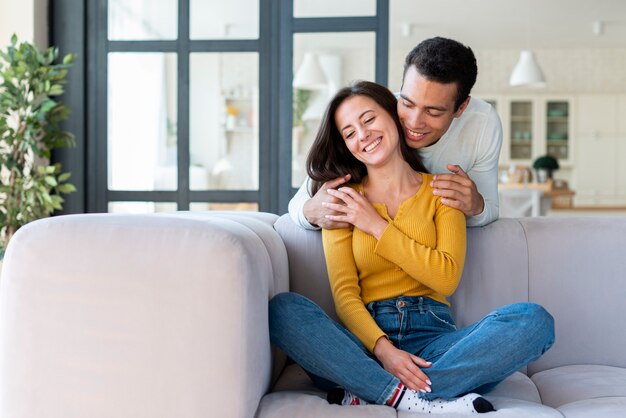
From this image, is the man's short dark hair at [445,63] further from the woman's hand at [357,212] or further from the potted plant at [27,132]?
the potted plant at [27,132]

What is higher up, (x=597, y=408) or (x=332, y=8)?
(x=332, y=8)

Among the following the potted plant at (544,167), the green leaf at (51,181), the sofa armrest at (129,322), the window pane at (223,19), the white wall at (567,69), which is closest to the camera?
the sofa armrest at (129,322)

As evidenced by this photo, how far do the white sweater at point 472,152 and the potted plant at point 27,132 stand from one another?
1594 millimetres

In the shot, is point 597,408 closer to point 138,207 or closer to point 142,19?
point 138,207

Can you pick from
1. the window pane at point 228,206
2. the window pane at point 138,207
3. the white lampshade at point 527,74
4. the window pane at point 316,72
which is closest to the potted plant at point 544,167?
the white lampshade at point 527,74

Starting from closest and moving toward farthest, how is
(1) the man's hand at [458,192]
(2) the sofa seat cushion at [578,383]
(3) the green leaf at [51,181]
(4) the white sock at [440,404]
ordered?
1. (4) the white sock at [440,404]
2. (2) the sofa seat cushion at [578,383]
3. (1) the man's hand at [458,192]
4. (3) the green leaf at [51,181]

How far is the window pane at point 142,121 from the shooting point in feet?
12.3

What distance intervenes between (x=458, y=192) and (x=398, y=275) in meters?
0.26

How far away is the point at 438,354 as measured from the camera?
5.74 ft

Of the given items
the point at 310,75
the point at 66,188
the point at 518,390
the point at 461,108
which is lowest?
the point at 518,390

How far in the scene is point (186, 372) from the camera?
146cm

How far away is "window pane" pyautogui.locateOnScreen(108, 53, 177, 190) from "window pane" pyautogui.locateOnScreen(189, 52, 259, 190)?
108mm

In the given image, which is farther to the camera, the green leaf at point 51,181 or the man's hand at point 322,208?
the green leaf at point 51,181

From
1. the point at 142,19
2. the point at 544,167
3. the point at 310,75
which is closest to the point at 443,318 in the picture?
the point at 310,75
